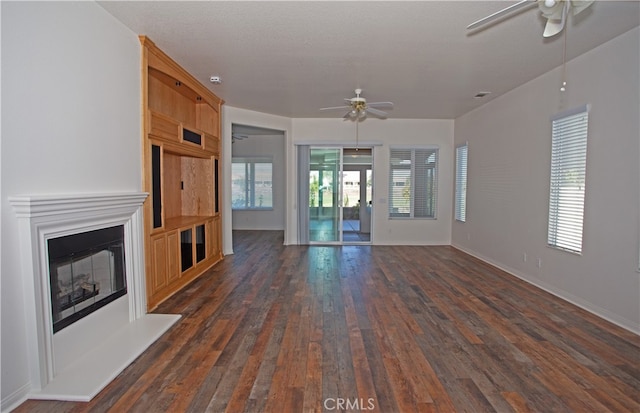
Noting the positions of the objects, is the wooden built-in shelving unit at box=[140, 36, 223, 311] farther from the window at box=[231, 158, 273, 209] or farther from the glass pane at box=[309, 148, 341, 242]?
the window at box=[231, 158, 273, 209]

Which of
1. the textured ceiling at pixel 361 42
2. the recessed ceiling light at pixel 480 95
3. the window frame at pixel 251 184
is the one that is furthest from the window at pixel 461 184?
the window frame at pixel 251 184

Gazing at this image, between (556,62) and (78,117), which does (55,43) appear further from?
(556,62)

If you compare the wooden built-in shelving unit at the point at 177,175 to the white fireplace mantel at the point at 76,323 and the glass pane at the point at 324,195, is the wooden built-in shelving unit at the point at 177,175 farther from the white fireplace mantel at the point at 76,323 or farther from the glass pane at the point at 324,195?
the glass pane at the point at 324,195

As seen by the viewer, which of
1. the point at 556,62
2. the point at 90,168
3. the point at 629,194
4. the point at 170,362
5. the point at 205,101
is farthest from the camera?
the point at 205,101

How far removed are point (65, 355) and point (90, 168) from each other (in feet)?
4.91

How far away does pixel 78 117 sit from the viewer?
2.58 m

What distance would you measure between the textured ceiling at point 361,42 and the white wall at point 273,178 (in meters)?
4.72

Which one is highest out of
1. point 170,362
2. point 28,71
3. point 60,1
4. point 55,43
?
point 60,1

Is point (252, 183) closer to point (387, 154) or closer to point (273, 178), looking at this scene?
point (273, 178)

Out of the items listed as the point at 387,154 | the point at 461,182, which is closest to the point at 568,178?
the point at 461,182

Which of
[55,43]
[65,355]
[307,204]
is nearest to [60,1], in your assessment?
[55,43]

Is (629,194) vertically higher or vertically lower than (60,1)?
lower

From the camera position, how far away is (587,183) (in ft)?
12.0

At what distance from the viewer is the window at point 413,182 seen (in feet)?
25.0
